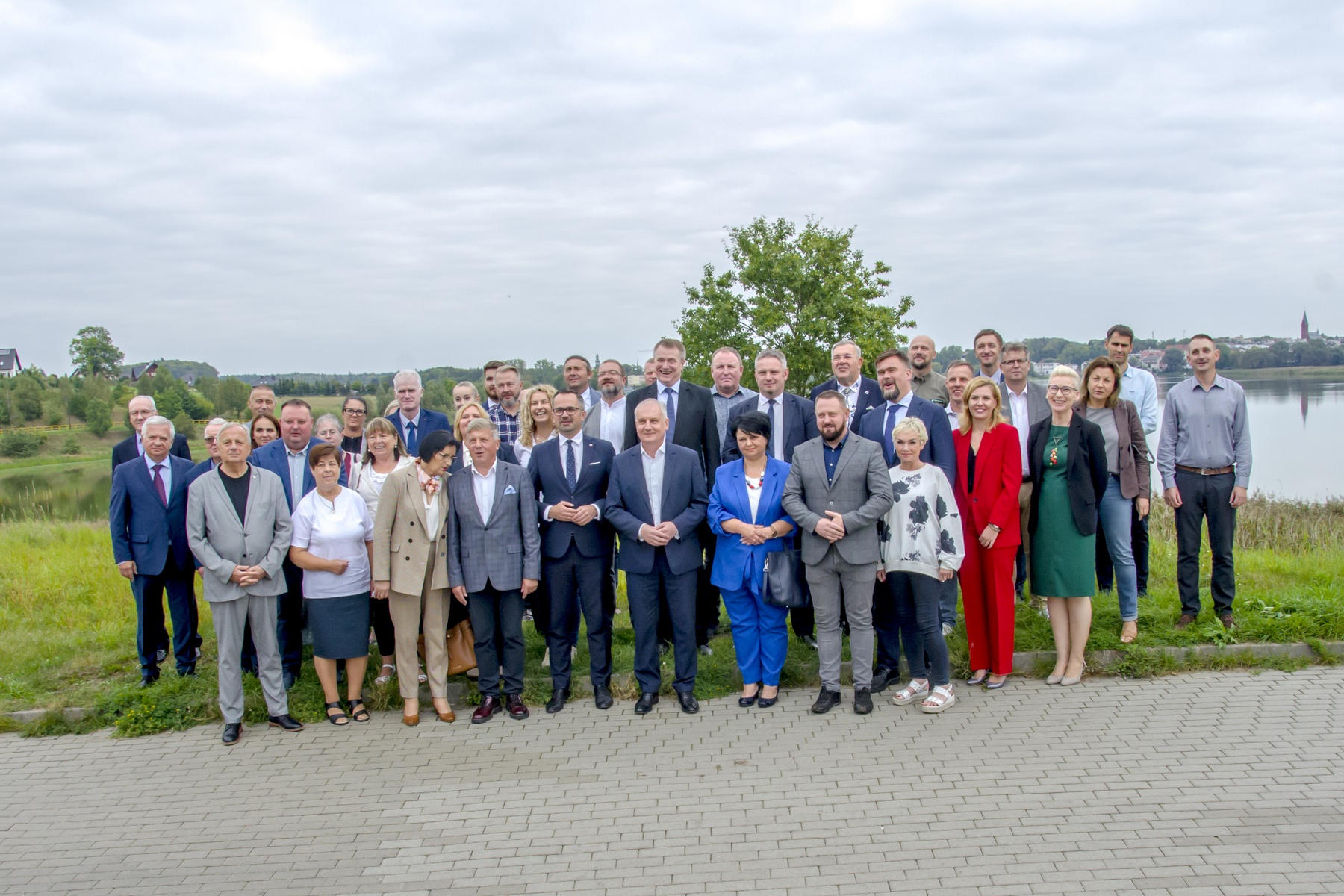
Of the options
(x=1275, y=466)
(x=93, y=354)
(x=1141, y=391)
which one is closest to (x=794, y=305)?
(x=1275, y=466)

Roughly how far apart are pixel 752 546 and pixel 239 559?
343 cm

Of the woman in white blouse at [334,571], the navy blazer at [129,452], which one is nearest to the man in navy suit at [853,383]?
the woman in white blouse at [334,571]

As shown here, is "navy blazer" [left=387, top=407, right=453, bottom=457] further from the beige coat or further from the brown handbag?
the brown handbag

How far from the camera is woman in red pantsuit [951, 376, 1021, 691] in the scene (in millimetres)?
5758

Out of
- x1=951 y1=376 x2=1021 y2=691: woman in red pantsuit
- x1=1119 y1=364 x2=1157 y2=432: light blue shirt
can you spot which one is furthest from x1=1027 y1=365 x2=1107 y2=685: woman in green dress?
x1=1119 y1=364 x2=1157 y2=432: light blue shirt

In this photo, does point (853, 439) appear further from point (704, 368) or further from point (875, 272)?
point (875, 272)

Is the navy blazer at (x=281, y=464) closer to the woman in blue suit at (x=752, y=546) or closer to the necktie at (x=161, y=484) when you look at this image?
the necktie at (x=161, y=484)

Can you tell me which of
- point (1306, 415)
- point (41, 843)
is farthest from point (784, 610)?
point (1306, 415)

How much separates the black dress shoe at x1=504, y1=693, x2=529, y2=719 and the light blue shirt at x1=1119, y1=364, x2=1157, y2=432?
5.46 metres

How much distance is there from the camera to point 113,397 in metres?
64.2

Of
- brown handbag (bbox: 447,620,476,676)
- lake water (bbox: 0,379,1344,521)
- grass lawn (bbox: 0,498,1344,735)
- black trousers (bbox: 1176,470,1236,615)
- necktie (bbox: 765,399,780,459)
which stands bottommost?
lake water (bbox: 0,379,1344,521)

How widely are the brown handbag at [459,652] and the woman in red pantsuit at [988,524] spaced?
11.7 feet

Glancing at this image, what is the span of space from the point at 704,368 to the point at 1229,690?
2605 cm

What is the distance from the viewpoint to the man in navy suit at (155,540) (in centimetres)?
631
